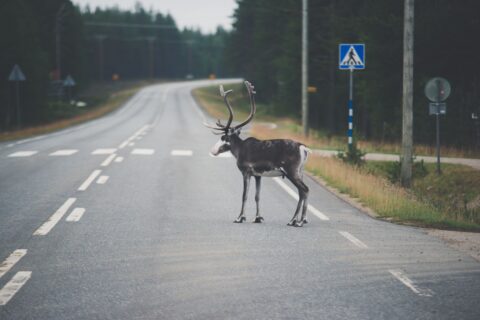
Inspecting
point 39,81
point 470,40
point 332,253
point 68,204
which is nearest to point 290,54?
point 39,81

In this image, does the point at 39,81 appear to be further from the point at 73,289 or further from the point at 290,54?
the point at 73,289

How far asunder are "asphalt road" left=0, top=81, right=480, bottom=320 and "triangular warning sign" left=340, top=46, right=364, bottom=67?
4.87m

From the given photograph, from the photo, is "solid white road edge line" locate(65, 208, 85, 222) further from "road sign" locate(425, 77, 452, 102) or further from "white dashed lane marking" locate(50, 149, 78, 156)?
"white dashed lane marking" locate(50, 149, 78, 156)

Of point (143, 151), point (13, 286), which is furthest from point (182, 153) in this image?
point (13, 286)

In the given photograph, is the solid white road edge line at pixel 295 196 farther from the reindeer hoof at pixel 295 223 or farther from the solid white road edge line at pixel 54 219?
the solid white road edge line at pixel 54 219

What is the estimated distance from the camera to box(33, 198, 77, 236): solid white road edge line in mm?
9432

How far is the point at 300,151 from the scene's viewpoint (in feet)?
32.9

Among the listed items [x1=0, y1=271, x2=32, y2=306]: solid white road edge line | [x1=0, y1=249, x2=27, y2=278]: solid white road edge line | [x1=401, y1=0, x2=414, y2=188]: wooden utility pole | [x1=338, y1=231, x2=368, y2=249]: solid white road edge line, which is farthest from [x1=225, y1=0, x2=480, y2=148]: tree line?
[x1=0, y1=271, x2=32, y2=306]: solid white road edge line

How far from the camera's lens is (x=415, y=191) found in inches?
624

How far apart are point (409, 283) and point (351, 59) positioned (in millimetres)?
12009

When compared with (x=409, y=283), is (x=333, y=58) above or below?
above

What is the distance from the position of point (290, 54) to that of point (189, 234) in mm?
45023

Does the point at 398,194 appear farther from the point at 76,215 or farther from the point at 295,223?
the point at 76,215

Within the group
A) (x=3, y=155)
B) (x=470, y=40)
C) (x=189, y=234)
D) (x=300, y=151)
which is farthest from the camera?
(x=470, y=40)
